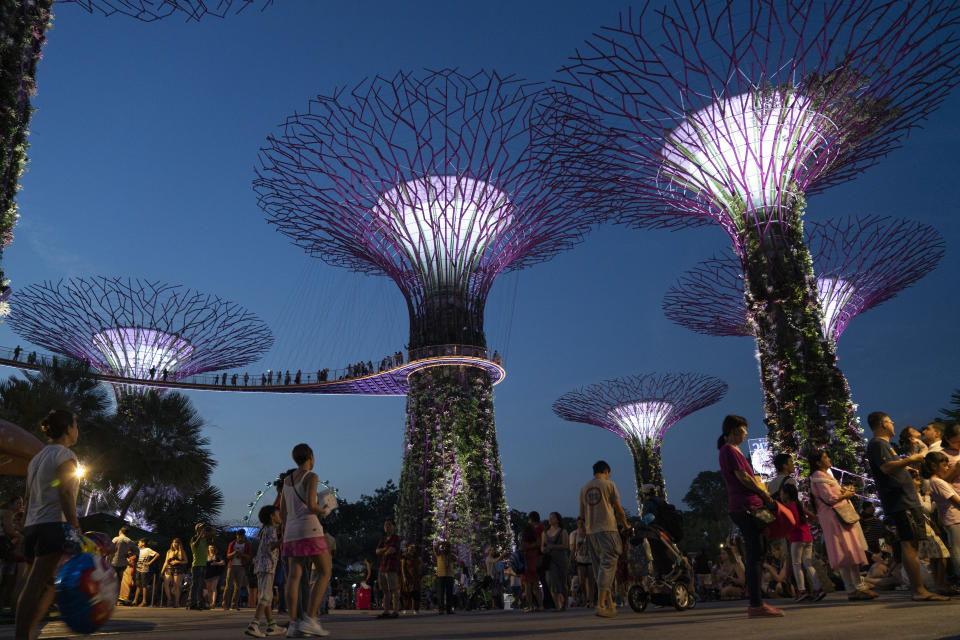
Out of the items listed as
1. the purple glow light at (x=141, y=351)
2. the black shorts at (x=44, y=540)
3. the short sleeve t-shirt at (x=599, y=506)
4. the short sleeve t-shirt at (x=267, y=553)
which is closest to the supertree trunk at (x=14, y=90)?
the black shorts at (x=44, y=540)

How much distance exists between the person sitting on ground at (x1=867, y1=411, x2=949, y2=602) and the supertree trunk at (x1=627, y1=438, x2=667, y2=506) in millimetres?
30823

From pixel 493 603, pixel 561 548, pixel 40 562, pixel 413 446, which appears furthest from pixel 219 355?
pixel 40 562

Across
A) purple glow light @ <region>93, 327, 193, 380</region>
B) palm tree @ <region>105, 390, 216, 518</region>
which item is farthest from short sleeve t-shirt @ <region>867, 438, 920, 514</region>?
purple glow light @ <region>93, 327, 193, 380</region>

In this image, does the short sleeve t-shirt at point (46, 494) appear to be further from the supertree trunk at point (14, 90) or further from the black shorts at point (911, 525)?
the black shorts at point (911, 525)

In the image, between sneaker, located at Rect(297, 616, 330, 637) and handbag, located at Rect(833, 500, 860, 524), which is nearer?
sneaker, located at Rect(297, 616, 330, 637)

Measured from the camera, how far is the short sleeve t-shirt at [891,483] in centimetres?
650

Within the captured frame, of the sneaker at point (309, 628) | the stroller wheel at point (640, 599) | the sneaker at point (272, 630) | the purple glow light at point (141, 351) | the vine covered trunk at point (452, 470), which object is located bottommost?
the sneaker at point (272, 630)

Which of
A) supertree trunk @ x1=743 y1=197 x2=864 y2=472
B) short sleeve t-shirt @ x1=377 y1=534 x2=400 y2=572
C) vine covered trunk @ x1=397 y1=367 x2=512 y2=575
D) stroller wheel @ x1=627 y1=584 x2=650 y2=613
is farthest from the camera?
vine covered trunk @ x1=397 y1=367 x2=512 y2=575

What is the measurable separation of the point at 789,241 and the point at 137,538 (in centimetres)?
1825

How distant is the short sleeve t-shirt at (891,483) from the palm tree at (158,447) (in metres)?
21.6

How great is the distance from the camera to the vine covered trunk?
21.9 metres

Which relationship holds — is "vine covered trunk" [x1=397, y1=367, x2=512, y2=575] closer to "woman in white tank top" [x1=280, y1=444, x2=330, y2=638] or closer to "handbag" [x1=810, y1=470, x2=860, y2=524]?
"handbag" [x1=810, y1=470, x2=860, y2=524]

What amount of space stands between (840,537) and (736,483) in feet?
7.20

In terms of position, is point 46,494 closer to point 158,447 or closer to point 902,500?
point 902,500
